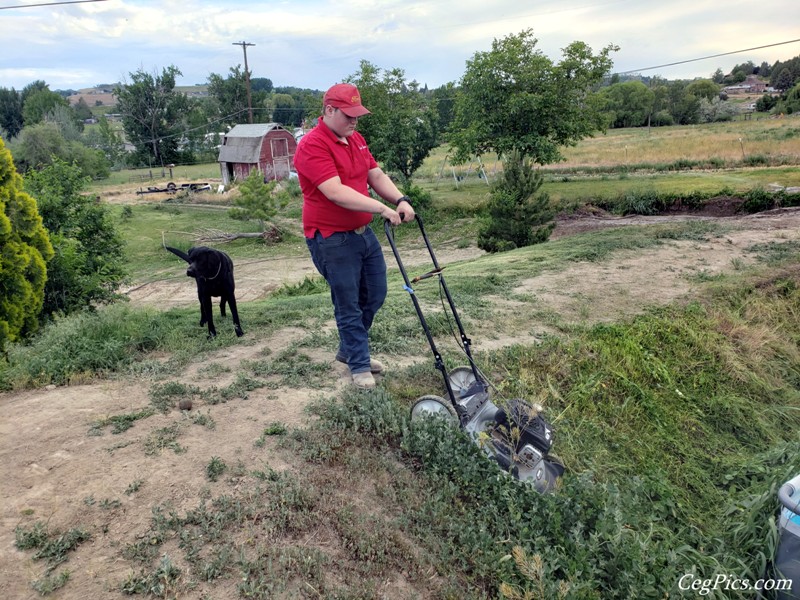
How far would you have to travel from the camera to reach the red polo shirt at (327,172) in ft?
12.4

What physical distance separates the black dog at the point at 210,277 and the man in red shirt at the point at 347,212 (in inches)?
74.2

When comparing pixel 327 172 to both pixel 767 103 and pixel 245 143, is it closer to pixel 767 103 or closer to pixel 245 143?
pixel 245 143

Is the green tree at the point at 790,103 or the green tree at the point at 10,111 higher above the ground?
the green tree at the point at 10,111

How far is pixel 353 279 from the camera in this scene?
419 centimetres

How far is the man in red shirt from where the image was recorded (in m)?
3.73

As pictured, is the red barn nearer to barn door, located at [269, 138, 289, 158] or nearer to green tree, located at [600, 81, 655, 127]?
barn door, located at [269, 138, 289, 158]

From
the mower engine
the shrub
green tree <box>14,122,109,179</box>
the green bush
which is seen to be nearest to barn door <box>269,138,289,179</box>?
green tree <box>14,122,109,179</box>

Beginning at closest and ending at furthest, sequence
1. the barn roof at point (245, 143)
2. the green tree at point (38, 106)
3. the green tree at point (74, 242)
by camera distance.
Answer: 1. the green tree at point (74, 242)
2. the barn roof at point (245, 143)
3. the green tree at point (38, 106)

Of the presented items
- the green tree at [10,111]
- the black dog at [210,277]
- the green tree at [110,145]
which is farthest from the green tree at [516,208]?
the green tree at [10,111]

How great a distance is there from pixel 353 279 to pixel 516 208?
988 centimetres

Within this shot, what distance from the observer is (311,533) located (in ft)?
9.52

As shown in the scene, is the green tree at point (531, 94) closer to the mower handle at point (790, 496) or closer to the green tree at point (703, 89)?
the mower handle at point (790, 496)

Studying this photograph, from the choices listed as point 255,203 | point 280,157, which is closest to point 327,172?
point 255,203

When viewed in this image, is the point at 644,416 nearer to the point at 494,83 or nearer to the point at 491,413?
the point at 491,413
